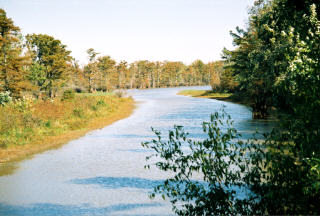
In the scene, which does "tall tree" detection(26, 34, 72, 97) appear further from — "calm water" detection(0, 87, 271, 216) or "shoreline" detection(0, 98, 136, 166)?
"calm water" detection(0, 87, 271, 216)

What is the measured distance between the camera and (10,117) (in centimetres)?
2078

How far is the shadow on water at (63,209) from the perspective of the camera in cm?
884

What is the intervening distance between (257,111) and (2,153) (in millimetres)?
21904

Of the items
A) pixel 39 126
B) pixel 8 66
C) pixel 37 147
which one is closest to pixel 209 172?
pixel 37 147

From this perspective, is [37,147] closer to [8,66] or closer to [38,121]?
[38,121]

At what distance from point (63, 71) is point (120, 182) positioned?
53.7 meters

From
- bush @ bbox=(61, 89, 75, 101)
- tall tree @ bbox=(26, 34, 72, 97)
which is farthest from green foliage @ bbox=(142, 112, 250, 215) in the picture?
tall tree @ bbox=(26, 34, 72, 97)

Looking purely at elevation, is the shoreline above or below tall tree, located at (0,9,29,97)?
below

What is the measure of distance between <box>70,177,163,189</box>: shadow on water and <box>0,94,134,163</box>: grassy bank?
20.9 ft

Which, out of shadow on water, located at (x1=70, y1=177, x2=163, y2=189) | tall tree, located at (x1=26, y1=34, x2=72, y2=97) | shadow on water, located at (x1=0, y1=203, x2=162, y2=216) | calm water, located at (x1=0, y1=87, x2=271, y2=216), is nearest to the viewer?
shadow on water, located at (x1=0, y1=203, x2=162, y2=216)

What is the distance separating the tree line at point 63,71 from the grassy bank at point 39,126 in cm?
1034

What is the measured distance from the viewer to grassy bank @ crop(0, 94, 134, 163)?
17.8 m

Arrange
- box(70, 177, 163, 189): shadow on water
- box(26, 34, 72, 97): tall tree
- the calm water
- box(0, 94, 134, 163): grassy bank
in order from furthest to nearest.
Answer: box(26, 34, 72, 97): tall tree, box(0, 94, 134, 163): grassy bank, box(70, 177, 163, 189): shadow on water, the calm water

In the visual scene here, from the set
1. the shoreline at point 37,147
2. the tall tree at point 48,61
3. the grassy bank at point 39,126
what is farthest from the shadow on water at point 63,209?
the tall tree at point 48,61
